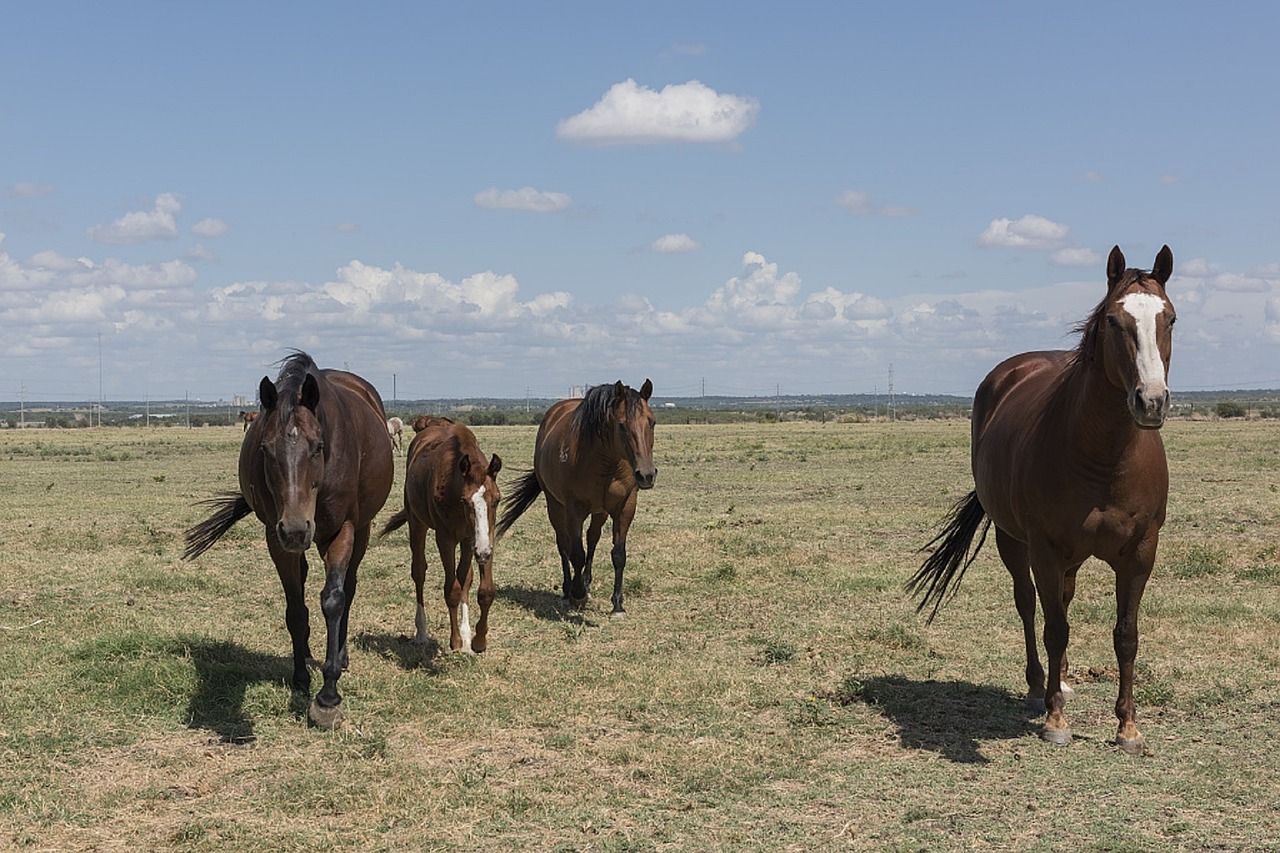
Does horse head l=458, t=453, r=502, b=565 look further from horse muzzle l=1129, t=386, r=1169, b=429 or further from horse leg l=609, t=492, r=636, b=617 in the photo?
horse muzzle l=1129, t=386, r=1169, b=429

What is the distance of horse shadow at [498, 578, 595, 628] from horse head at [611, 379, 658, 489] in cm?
137

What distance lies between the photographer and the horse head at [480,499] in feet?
26.7

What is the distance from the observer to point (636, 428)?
10.1 m

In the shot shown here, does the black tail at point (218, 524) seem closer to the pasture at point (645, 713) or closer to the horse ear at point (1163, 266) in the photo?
the pasture at point (645, 713)

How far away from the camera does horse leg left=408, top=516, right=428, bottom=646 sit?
909 cm

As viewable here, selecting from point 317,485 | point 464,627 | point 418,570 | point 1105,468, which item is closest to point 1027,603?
point 1105,468

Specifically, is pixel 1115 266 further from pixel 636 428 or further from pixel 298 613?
pixel 298 613

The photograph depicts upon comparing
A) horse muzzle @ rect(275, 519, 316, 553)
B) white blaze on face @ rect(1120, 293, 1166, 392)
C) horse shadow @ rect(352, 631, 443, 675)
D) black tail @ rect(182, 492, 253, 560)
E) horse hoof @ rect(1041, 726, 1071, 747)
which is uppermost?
white blaze on face @ rect(1120, 293, 1166, 392)

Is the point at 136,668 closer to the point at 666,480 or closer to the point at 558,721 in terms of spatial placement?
the point at 558,721

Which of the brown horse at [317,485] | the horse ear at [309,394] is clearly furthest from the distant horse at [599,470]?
the horse ear at [309,394]

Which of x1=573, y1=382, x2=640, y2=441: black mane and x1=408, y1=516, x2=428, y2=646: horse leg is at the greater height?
x1=573, y1=382, x2=640, y2=441: black mane

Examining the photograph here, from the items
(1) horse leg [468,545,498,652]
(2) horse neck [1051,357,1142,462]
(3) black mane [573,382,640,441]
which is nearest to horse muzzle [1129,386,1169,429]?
(2) horse neck [1051,357,1142,462]

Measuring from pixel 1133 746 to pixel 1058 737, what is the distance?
39 centimetres

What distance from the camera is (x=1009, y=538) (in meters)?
7.68
